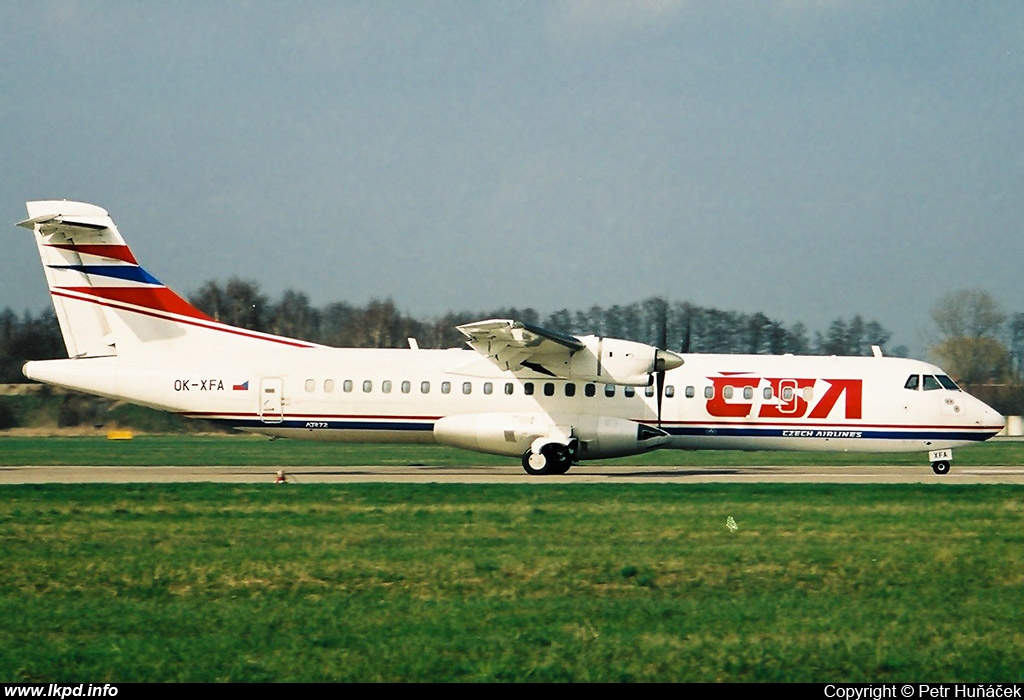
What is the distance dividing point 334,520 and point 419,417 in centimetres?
901

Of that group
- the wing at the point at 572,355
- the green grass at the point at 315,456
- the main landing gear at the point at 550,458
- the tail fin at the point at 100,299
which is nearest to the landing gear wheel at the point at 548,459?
the main landing gear at the point at 550,458

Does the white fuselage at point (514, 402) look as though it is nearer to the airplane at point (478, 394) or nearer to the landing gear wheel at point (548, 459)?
the airplane at point (478, 394)

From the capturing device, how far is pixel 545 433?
24.4m

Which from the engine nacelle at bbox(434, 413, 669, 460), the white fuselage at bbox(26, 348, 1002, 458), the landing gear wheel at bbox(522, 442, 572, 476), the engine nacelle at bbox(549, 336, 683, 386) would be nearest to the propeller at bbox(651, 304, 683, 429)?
the engine nacelle at bbox(549, 336, 683, 386)

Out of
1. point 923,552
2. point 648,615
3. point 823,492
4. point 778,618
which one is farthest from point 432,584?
point 823,492

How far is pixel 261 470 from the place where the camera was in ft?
87.8

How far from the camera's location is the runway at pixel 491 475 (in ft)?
74.0

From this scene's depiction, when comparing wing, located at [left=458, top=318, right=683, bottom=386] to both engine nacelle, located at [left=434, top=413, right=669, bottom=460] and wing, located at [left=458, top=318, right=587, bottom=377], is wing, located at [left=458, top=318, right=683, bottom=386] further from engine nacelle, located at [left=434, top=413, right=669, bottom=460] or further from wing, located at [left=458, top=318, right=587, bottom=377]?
engine nacelle, located at [left=434, top=413, right=669, bottom=460]

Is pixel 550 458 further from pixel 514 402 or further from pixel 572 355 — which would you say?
pixel 572 355

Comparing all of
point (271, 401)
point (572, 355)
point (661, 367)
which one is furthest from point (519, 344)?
point (271, 401)

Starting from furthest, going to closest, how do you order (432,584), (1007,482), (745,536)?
(1007,482)
(745,536)
(432,584)

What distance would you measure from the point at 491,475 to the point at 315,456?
10651mm

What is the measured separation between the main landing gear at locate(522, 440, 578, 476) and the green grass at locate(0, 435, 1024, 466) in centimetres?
558

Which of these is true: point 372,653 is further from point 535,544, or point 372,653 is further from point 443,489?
point 443,489
